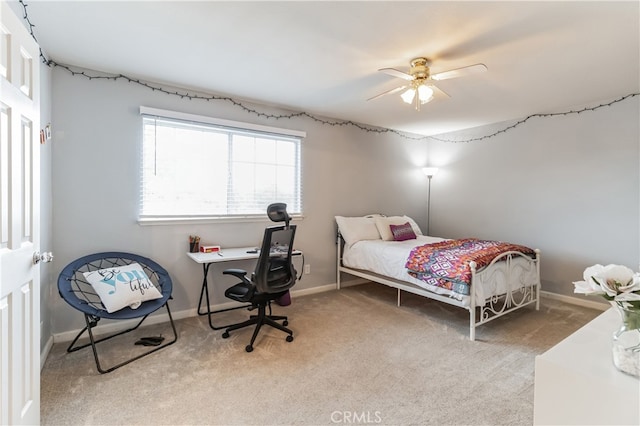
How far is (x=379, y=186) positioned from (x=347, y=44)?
280 centimetres

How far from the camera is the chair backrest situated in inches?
102

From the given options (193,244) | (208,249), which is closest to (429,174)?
(208,249)

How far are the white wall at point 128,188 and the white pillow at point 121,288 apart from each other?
480mm

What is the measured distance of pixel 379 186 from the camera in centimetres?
489

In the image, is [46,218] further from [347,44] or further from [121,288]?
[347,44]

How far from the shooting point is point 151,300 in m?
2.58

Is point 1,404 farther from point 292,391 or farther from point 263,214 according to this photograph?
point 263,214

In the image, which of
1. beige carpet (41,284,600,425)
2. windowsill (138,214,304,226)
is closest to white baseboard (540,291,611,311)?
beige carpet (41,284,600,425)

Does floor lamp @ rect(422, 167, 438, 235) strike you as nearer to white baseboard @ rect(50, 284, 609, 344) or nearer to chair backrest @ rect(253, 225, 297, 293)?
white baseboard @ rect(50, 284, 609, 344)

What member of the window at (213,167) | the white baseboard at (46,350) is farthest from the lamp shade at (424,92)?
the white baseboard at (46,350)

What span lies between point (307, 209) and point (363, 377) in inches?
91.4

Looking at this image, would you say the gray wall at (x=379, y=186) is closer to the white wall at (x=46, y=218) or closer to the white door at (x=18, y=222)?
the white wall at (x=46, y=218)

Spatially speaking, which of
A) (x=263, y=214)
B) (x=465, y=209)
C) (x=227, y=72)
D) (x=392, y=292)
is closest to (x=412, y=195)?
(x=465, y=209)

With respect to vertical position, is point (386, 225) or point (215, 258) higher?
point (386, 225)
